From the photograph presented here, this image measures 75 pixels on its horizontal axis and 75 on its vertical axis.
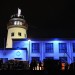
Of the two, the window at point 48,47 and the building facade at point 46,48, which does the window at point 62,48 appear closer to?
the building facade at point 46,48

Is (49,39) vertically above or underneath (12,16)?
underneath

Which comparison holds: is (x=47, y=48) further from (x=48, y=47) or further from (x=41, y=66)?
(x=41, y=66)

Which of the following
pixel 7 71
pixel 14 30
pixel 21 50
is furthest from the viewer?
pixel 14 30

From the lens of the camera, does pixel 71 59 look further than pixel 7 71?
Yes

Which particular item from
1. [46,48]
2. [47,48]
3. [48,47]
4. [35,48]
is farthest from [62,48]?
[35,48]

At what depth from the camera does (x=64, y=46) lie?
5366 centimetres

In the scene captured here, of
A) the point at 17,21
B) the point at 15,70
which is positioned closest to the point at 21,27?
the point at 17,21

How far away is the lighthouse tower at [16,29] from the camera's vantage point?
6012 centimetres

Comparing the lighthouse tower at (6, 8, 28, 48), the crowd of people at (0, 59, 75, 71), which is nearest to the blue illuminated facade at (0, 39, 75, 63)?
the lighthouse tower at (6, 8, 28, 48)

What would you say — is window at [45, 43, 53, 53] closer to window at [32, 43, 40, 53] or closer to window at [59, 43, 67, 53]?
window at [32, 43, 40, 53]

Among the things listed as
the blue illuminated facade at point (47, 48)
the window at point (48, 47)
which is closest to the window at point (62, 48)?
the blue illuminated facade at point (47, 48)

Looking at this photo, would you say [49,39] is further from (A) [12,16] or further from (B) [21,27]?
(A) [12,16]

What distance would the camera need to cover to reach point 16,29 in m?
60.2

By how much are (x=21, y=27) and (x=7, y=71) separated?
101 feet
